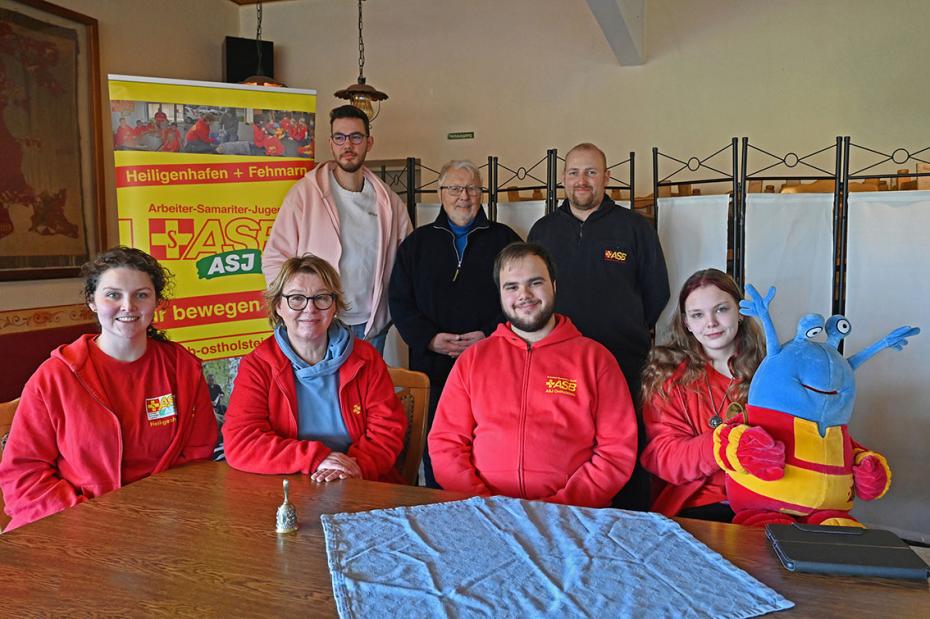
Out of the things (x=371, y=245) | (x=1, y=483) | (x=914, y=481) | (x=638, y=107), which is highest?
(x=638, y=107)

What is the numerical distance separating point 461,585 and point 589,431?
766mm

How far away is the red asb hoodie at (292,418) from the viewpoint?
5.46 feet

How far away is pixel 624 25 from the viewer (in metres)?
4.19

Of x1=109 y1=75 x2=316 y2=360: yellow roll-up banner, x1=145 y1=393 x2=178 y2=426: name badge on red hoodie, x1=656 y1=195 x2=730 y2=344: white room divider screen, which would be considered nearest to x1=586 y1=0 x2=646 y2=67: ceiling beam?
x1=656 y1=195 x2=730 y2=344: white room divider screen

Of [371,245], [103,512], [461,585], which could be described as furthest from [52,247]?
[461,585]

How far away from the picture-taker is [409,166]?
3.38 metres

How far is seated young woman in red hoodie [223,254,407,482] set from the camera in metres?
1.79

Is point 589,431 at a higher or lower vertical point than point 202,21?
lower

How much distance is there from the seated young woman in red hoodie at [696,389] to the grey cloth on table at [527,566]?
1.52ft

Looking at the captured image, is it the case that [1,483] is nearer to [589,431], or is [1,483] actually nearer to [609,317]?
[589,431]

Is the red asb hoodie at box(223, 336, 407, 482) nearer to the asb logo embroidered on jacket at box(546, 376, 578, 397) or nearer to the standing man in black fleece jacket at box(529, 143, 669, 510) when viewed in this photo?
the asb logo embroidered on jacket at box(546, 376, 578, 397)

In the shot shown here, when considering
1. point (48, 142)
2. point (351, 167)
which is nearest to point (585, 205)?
point (351, 167)

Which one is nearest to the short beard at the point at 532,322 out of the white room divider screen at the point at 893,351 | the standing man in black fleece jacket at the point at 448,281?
the standing man in black fleece jacket at the point at 448,281

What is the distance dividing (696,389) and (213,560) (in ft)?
4.18
